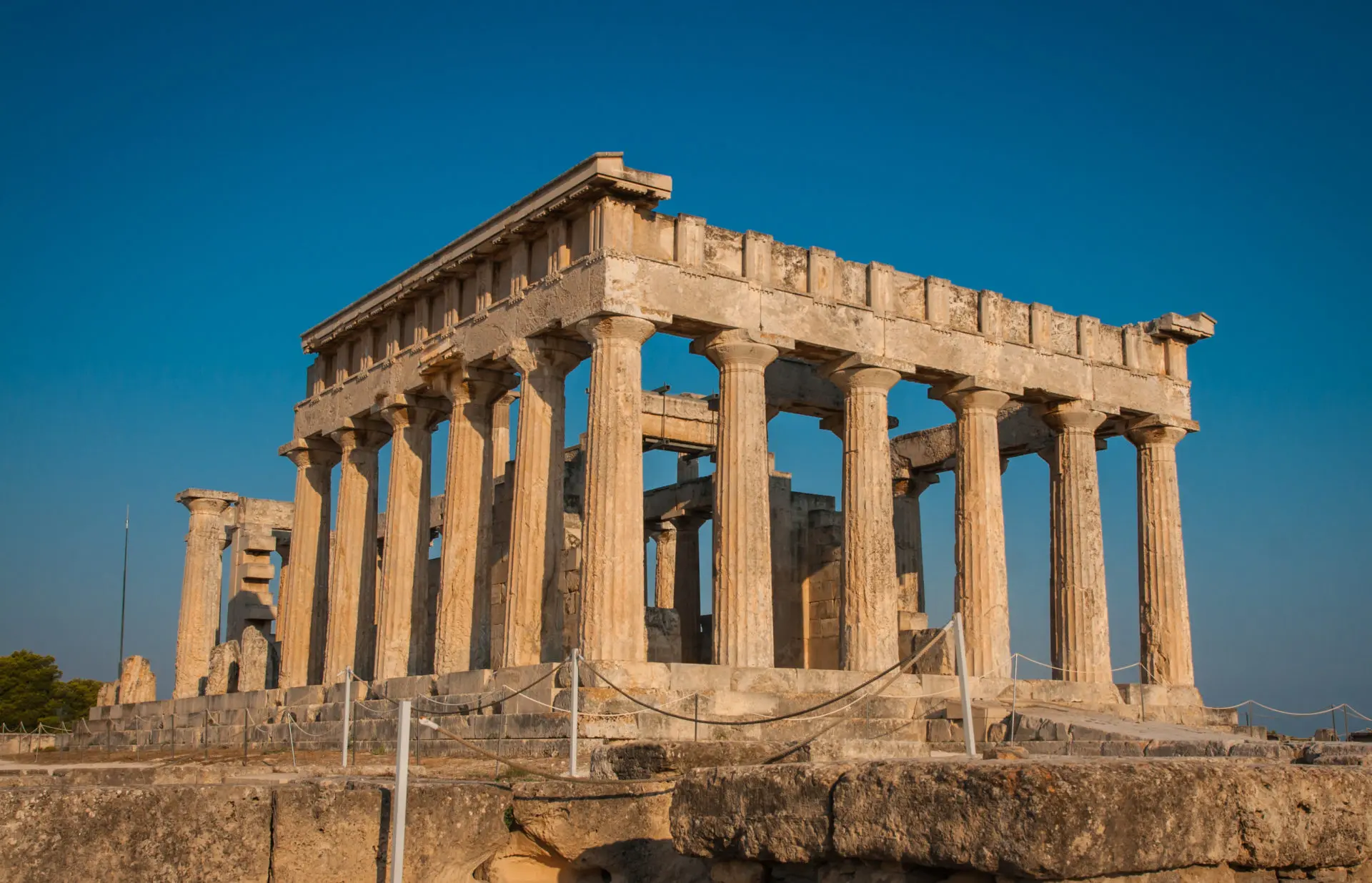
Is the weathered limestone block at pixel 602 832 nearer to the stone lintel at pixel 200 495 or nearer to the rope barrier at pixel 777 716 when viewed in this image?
the rope barrier at pixel 777 716

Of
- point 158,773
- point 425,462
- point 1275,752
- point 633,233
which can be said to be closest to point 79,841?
point 158,773

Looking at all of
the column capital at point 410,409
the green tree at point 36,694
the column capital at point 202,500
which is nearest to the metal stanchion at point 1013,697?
the column capital at point 410,409

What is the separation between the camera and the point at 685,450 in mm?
31703

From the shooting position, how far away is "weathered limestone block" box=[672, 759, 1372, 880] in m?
5.84

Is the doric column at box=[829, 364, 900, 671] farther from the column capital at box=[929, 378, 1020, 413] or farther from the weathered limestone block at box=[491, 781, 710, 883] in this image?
the weathered limestone block at box=[491, 781, 710, 883]

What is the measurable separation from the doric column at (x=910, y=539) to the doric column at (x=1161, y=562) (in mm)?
5308

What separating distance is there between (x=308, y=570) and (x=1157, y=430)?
1820cm

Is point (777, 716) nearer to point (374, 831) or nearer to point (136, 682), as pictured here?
point (374, 831)

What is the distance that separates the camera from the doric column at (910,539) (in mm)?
32438

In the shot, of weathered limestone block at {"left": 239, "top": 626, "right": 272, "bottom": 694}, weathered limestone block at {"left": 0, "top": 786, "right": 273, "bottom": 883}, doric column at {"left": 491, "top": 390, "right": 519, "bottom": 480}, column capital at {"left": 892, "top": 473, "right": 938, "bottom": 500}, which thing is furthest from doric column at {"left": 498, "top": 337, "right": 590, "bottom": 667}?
weathered limestone block at {"left": 0, "top": 786, "right": 273, "bottom": 883}

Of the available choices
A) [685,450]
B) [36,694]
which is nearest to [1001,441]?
[685,450]

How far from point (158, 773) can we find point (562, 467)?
12.2 metres

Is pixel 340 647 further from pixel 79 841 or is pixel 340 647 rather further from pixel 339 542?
pixel 79 841

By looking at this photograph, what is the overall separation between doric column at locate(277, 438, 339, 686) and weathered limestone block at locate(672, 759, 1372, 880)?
80.0 ft
